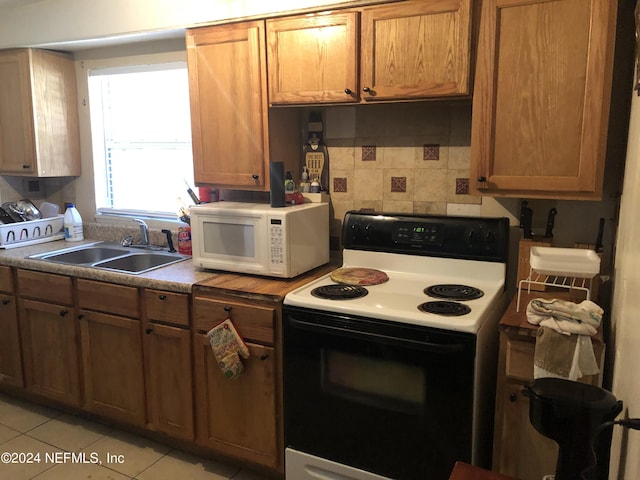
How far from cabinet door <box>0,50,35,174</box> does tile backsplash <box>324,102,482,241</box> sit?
183 centimetres

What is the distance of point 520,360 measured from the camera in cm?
179

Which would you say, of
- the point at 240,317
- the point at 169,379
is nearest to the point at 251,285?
the point at 240,317

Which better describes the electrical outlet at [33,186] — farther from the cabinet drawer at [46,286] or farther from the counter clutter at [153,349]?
the cabinet drawer at [46,286]

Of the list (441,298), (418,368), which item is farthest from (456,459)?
(441,298)

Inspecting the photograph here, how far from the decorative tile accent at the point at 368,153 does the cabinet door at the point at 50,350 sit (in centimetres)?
167

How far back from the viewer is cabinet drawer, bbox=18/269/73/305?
8.91 ft

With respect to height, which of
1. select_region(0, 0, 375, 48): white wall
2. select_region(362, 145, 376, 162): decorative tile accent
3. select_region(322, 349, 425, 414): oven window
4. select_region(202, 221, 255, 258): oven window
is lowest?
select_region(322, 349, 425, 414): oven window

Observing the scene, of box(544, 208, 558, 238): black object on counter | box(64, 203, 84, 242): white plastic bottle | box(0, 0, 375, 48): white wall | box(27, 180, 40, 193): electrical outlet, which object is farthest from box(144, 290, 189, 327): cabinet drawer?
box(27, 180, 40, 193): electrical outlet

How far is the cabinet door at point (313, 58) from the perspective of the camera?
222 centimetres

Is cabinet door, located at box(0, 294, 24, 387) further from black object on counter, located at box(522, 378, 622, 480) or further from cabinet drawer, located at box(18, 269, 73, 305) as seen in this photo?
black object on counter, located at box(522, 378, 622, 480)

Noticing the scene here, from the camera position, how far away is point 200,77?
2576 mm

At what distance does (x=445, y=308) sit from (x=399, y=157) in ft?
2.96

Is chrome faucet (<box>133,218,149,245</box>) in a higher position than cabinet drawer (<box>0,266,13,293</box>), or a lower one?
higher

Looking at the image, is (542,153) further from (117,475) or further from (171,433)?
(117,475)
